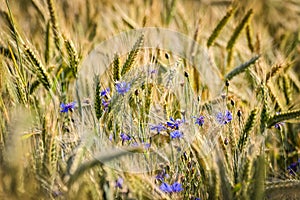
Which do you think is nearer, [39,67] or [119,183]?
[119,183]

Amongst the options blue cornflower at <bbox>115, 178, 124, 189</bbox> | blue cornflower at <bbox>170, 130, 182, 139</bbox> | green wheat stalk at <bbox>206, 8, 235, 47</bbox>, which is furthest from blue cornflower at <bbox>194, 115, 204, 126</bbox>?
green wheat stalk at <bbox>206, 8, 235, 47</bbox>

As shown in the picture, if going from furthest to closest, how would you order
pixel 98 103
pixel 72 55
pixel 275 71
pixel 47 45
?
pixel 47 45
pixel 275 71
pixel 72 55
pixel 98 103

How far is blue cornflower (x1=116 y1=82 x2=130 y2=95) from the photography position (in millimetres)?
1473

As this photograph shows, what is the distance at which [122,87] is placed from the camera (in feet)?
4.91

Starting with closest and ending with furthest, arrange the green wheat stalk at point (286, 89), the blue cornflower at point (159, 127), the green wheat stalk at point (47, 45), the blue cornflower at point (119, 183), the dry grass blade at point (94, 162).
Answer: the dry grass blade at point (94, 162) < the blue cornflower at point (119, 183) < the blue cornflower at point (159, 127) < the green wheat stalk at point (286, 89) < the green wheat stalk at point (47, 45)

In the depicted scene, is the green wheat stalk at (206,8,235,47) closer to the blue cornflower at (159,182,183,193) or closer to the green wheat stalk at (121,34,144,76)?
the green wheat stalk at (121,34,144,76)

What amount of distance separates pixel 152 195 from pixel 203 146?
8.3 inches

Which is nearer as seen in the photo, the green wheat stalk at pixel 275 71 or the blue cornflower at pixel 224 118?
the blue cornflower at pixel 224 118

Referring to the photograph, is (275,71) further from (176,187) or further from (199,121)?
(176,187)

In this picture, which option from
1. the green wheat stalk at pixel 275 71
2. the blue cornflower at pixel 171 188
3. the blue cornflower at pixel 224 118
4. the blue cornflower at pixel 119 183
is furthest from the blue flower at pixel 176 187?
the green wheat stalk at pixel 275 71

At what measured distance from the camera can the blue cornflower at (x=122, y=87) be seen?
1.47 m

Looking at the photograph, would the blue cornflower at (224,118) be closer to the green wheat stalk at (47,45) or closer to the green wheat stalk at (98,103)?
the green wheat stalk at (98,103)

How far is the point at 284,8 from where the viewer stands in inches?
139

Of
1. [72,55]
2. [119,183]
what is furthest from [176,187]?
[72,55]
